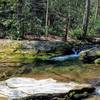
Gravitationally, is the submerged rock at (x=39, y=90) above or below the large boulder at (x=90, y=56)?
above

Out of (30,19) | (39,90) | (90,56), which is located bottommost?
(90,56)

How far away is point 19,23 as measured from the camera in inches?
904

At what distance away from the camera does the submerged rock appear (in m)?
9.93

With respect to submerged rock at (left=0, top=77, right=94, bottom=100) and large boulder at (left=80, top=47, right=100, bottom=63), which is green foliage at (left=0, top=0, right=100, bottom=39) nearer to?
large boulder at (left=80, top=47, right=100, bottom=63)

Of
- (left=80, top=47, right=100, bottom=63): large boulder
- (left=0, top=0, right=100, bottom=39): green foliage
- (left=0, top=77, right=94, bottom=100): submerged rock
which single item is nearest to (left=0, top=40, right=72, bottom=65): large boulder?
(left=80, top=47, right=100, bottom=63): large boulder

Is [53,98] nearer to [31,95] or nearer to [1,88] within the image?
[31,95]

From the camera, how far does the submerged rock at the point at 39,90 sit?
993 centimetres

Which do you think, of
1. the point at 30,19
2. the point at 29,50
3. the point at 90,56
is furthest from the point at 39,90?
the point at 30,19

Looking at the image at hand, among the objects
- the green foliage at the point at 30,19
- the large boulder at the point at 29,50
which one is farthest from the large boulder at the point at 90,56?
the green foliage at the point at 30,19

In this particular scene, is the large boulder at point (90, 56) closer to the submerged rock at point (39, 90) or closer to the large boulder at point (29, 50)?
the large boulder at point (29, 50)

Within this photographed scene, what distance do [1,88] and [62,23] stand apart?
17.7 m

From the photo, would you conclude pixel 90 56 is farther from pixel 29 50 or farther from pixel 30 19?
pixel 30 19

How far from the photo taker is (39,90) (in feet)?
33.6

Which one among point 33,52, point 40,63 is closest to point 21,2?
point 33,52
